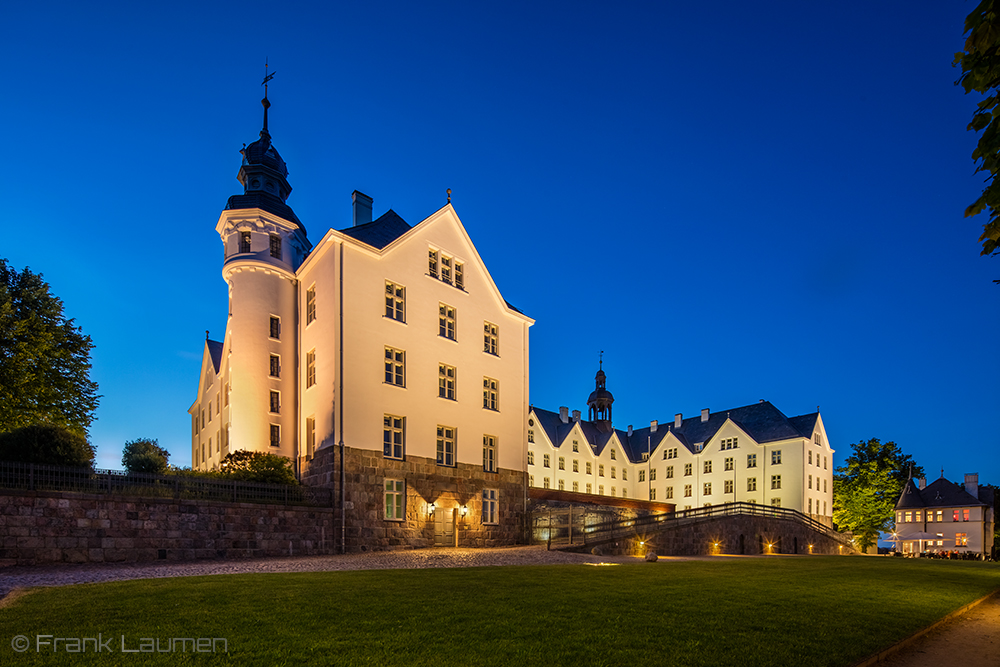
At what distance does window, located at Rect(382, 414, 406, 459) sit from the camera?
27.5 m

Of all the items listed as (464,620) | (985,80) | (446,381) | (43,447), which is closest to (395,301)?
(446,381)

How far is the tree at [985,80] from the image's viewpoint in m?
4.40

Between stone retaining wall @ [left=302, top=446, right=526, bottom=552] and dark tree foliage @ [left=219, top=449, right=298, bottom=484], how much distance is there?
155 cm

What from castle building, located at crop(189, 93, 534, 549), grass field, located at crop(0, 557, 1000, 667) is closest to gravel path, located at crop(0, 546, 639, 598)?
grass field, located at crop(0, 557, 1000, 667)

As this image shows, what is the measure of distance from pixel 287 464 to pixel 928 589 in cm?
2423

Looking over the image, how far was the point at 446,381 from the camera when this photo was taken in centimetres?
3094

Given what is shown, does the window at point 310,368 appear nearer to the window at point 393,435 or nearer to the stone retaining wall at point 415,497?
the stone retaining wall at point 415,497

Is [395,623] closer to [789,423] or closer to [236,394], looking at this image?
[236,394]

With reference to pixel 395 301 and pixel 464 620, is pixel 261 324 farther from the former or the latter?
pixel 464 620

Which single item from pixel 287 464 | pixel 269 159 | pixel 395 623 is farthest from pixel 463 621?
pixel 269 159

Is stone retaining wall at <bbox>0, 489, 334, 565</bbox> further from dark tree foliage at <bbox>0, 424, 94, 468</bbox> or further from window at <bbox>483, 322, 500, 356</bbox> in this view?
window at <bbox>483, 322, 500, 356</bbox>

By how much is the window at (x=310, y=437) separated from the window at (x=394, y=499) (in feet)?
12.7

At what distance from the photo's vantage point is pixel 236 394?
30.1 meters

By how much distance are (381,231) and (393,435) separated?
10.4m
